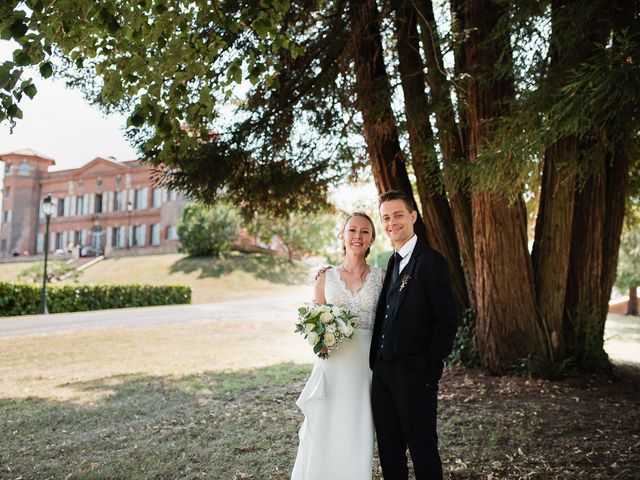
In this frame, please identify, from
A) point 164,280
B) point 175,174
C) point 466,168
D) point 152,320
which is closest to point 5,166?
point 164,280

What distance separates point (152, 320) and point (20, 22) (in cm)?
1523

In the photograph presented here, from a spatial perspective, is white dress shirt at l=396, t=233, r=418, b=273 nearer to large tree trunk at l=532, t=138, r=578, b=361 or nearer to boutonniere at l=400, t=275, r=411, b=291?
boutonniere at l=400, t=275, r=411, b=291

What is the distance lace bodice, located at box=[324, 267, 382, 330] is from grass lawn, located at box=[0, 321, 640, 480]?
148 cm

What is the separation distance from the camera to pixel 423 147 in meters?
6.26

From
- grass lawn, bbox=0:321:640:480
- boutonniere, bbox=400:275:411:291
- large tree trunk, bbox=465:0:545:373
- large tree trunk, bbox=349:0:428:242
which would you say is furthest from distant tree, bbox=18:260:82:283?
boutonniere, bbox=400:275:411:291

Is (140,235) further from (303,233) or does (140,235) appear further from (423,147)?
(423,147)

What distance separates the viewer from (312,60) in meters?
6.99

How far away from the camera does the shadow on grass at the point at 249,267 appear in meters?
35.6

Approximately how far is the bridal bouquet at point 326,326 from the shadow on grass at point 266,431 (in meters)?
1.39

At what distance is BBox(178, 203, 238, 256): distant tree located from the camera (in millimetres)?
39062

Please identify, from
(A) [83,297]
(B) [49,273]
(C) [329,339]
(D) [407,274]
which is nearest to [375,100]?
(D) [407,274]

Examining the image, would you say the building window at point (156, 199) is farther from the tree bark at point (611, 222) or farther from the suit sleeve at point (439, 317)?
the suit sleeve at point (439, 317)

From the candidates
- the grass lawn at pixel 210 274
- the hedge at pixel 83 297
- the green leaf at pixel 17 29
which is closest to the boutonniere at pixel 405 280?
the green leaf at pixel 17 29

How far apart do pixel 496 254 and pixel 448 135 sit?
62.0 inches
